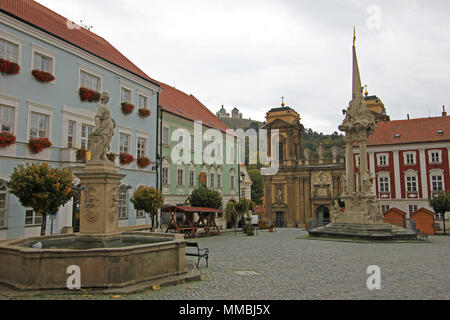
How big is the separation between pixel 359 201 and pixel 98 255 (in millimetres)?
18089

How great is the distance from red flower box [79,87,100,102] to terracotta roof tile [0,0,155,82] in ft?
7.56

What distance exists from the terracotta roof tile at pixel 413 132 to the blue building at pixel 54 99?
30.9m

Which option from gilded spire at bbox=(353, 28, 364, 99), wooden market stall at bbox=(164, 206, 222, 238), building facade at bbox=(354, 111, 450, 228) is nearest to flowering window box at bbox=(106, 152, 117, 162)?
wooden market stall at bbox=(164, 206, 222, 238)

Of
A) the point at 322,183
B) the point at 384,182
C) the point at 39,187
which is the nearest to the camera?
the point at 39,187

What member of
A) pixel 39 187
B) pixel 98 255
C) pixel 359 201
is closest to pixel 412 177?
pixel 359 201

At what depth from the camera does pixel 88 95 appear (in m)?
19.6

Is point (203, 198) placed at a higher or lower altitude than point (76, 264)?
higher

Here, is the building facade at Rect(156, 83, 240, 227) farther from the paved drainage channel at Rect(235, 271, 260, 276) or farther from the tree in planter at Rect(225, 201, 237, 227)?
the paved drainage channel at Rect(235, 271, 260, 276)

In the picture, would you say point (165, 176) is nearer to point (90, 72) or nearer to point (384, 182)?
point (90, 72)

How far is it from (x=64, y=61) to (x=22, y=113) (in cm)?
394

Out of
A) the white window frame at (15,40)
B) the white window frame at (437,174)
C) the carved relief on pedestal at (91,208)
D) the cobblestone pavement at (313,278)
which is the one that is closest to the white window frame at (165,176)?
the white window frame at (15,40)

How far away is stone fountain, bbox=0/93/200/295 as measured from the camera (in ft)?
24.7
